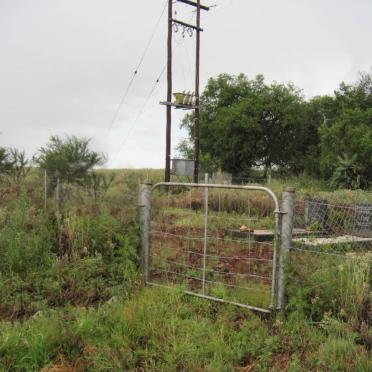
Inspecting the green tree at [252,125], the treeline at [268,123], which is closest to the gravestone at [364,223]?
the treeline at [268,123]

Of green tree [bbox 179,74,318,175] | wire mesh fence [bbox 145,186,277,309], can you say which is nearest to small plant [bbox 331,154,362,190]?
green tree [bbox 179,74,318,175]

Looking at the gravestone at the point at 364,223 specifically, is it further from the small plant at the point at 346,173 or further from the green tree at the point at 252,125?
the green tree at the point at 252,125

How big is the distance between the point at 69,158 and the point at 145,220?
8013 mm

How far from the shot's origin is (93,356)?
138 inches

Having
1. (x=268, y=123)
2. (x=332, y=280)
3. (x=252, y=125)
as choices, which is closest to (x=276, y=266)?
(x=332, y=280)

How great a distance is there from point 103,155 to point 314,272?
9.43 metres

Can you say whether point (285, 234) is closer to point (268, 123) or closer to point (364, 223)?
point (364, 223)

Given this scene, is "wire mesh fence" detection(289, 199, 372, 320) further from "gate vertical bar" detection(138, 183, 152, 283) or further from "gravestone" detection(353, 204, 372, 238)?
"gravestone" detection(353, 204, 372, 238)

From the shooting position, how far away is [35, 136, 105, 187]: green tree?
12398 mm

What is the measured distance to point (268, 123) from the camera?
33656 mm

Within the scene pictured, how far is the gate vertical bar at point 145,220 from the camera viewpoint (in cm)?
521

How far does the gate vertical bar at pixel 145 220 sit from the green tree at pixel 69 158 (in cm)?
703

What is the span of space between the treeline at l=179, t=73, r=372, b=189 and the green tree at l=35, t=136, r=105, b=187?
57.3 ft

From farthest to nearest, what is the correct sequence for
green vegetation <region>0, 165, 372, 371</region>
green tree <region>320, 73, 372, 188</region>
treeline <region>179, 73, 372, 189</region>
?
treeline <region>179, 73, 372, 189</region> < green tree <region>320, 73, 372, 188</region> < green vegetation <region>0, 165, 372, 371</region>
